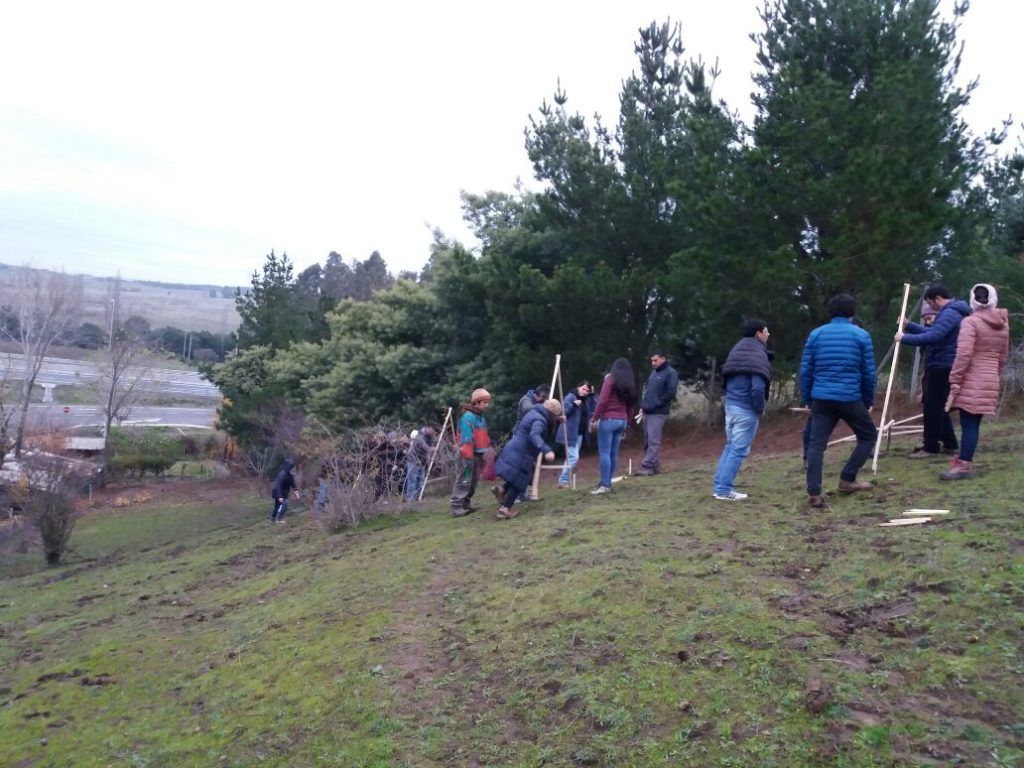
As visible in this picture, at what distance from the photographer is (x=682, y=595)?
5.86 meters

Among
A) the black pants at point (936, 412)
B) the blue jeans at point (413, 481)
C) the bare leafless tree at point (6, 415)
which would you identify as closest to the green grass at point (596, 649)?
the black pants at point (936, 412)

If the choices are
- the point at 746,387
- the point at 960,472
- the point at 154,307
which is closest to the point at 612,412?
the point at 746,387

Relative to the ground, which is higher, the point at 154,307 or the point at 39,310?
the point at 154,307

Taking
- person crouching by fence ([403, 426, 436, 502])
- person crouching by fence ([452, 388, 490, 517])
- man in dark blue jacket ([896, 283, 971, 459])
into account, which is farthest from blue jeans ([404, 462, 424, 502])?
man in dark blue jacket ([896, 283, 971, 459])

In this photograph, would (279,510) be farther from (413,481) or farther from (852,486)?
(852,486)

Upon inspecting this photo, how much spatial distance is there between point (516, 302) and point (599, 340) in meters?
2.05

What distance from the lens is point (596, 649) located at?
534 cm

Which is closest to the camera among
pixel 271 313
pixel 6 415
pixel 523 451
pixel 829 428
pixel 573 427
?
pixel 829 428

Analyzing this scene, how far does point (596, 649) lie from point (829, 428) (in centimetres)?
→ 334

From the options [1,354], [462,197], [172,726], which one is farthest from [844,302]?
[1,354]

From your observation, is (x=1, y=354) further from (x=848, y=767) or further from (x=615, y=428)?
(x=848, y=767)

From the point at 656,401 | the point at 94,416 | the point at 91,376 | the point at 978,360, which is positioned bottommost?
the point at 94,416

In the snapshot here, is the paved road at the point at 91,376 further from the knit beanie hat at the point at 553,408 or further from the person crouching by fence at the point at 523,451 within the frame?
the knit beanie hat at the point at 553,408

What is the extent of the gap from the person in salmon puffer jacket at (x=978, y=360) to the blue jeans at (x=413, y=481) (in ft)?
26.3
